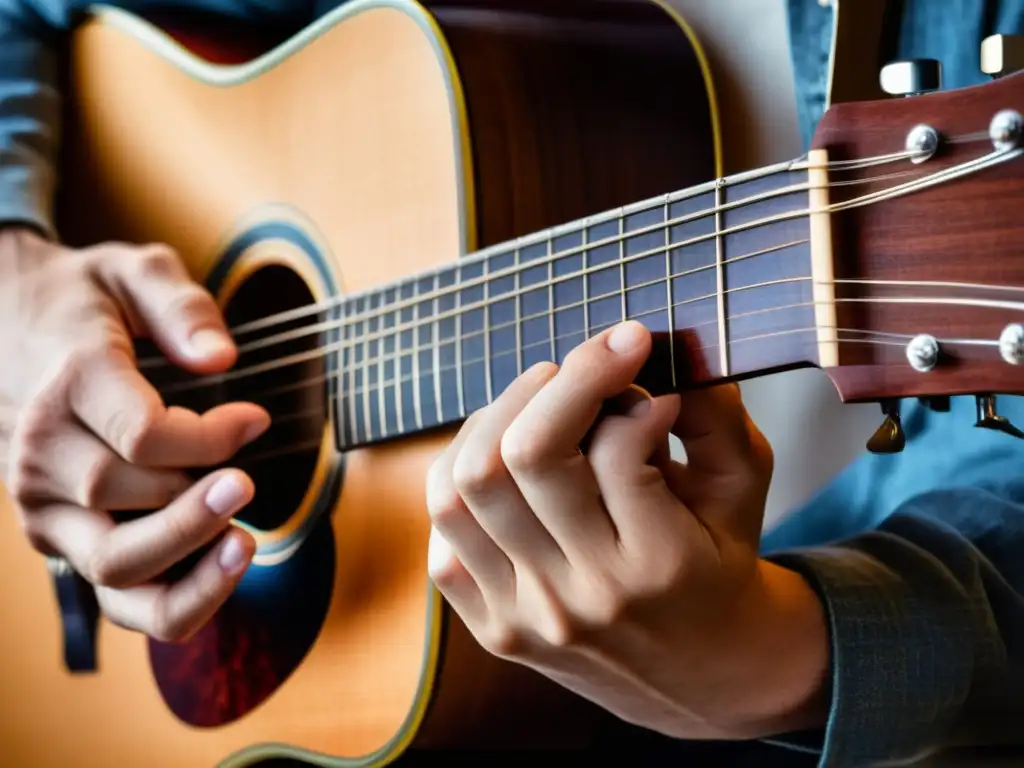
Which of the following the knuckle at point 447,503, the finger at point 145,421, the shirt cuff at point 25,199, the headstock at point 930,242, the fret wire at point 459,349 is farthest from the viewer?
the shirt cuff at point 25,199

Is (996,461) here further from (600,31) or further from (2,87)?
(2,87)

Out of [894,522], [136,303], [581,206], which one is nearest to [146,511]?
[136,303]

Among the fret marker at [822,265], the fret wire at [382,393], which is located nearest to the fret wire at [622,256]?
the fret marker at [822,265]

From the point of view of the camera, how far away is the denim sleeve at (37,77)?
92cm

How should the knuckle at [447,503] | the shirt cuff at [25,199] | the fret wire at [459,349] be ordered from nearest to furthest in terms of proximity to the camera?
the knuckle at [447,503] < the fret wire at [459,349] < the shirt cuff at [25,199]

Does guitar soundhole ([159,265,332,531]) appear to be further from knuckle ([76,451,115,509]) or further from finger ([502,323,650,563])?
finger ([502,323,650,563])

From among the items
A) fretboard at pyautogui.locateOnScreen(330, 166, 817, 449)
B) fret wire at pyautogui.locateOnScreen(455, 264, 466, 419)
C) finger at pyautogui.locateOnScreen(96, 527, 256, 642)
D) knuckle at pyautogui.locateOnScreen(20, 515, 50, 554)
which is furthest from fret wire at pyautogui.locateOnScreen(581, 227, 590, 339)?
knuckle at pyautogui.locateOnScreen(20, 515, 50, 554)

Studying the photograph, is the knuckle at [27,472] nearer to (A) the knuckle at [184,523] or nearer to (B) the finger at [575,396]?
(A) the knuckle at [184,523]

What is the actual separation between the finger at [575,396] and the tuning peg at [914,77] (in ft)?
0.45

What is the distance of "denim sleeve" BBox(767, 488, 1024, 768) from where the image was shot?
528mm

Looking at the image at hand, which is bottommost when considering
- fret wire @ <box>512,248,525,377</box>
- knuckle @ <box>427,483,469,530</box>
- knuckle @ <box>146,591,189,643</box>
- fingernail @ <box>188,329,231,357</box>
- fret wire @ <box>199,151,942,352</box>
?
knuckle @ <box>146,591,189,643</box>

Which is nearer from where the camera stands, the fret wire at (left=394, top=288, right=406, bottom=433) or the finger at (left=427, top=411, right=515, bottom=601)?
the finger at (left=427, top=411, right=515, bottom=601)

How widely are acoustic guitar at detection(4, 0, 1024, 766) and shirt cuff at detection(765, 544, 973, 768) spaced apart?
0.15m

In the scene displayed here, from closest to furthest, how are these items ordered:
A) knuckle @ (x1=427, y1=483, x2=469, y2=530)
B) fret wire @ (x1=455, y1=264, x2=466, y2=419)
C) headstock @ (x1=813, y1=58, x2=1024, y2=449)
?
1. headstock @ (x1=813, y1=58, x2=1024, y2=449)
2. knuckle @ (x1=427, y1=483, x2=469, y2=530)
3. fret wire @ (x1=455, y1=264, x2=466, y2=419)
